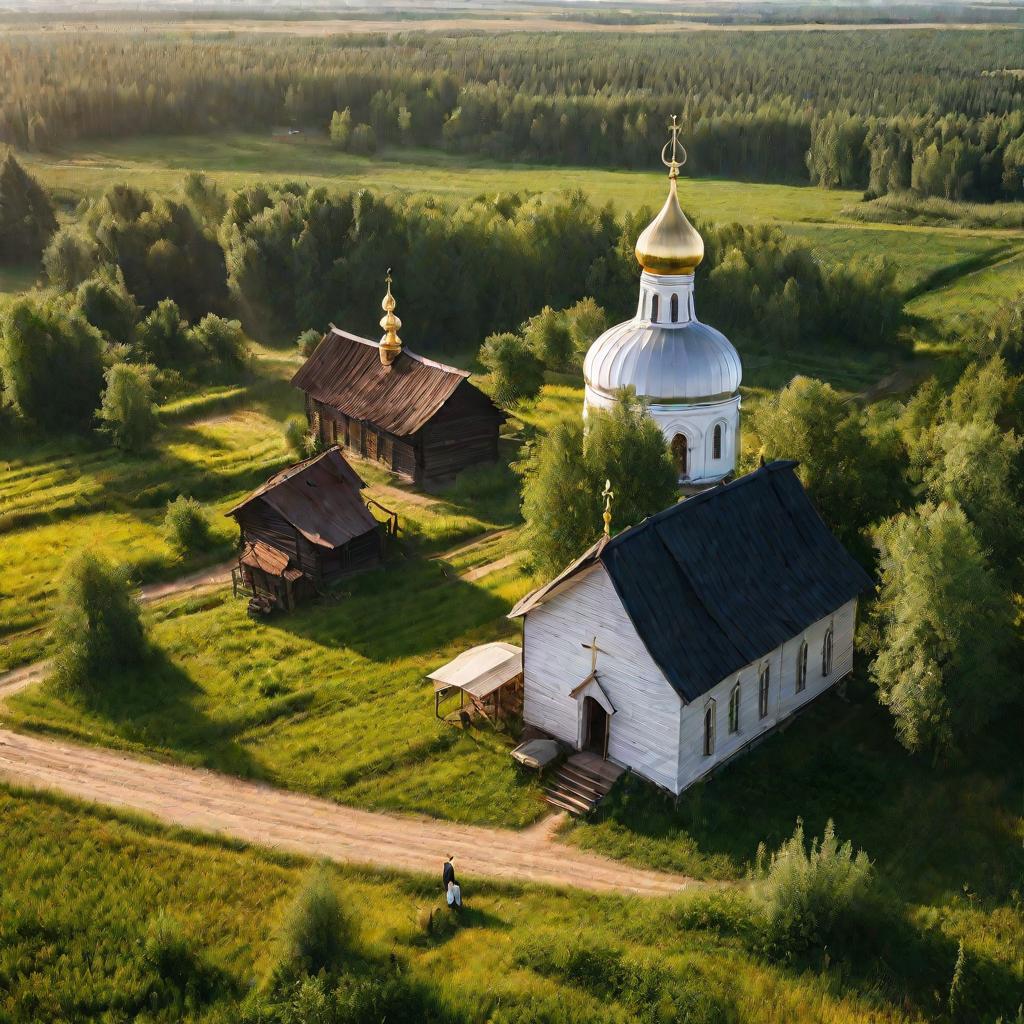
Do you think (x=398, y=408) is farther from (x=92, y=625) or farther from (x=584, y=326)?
(x=584, y=326)

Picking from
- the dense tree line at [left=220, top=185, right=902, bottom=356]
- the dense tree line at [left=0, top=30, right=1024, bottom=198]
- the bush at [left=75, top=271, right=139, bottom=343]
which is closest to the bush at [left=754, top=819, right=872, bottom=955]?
the bush at [left=75, top=271, right=139, bottom=343]

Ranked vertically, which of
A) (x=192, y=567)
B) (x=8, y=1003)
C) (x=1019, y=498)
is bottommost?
(x=192, y=567)

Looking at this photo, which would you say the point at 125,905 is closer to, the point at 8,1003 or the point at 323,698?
the point at 8,1003

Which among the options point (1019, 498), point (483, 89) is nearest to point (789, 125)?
point (483, 89)

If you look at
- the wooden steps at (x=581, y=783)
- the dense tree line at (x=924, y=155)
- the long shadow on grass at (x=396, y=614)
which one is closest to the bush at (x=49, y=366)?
the long shadow on grass at (x=396, y=614)

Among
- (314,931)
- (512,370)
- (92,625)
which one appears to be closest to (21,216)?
(512,370)
